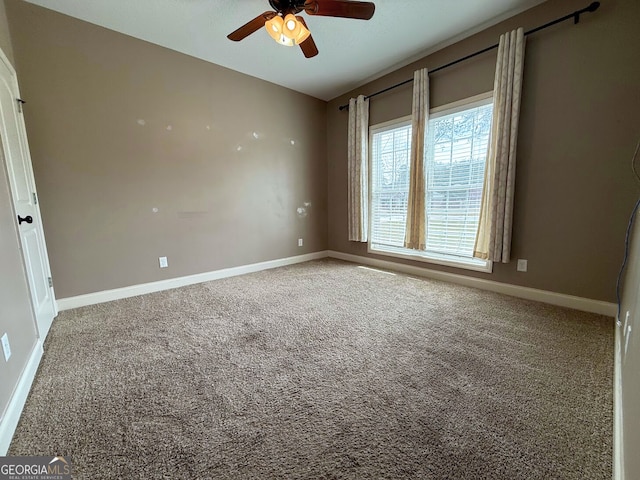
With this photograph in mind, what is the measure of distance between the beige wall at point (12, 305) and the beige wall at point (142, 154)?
3.23 ft

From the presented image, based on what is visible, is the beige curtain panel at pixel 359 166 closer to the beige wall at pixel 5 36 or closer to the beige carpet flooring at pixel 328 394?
the beige carpet flooring at pixel 328 394

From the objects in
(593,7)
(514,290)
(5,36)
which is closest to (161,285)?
(5,36)

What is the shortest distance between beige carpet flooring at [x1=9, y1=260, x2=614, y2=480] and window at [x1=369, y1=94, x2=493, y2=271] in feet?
3.01

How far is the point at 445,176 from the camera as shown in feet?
9.78

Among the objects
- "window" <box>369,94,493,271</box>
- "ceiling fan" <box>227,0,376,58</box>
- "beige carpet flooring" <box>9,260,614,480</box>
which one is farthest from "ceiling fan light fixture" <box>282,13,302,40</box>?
"beige carpet flooring" <box>9,260,614,480</box>

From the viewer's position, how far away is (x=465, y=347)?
1.71m

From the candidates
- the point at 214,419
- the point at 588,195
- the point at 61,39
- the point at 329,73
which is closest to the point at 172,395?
the point at 214,419

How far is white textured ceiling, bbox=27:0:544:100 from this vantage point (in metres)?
2.22

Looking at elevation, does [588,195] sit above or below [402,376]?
above

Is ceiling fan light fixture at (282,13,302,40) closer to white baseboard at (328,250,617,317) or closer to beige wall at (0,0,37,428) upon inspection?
beige wall at (0,0,37,428)

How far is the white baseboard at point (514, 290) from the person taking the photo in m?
2.15

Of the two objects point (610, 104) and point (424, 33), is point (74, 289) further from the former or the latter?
point (610, 104)

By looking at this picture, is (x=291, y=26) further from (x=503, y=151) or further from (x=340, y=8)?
(x=503, y=151)

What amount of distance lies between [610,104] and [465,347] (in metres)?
2.25
